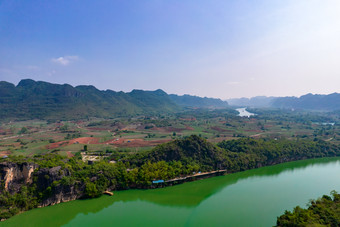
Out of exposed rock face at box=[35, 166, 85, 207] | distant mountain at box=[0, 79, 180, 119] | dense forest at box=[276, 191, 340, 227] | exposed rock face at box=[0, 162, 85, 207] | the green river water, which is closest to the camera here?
dense forest at box=[276, 191, 340, 227]

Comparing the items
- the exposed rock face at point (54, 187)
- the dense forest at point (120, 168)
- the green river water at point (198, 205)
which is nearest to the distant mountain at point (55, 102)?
Answer: the dense forest at point (120, 168)

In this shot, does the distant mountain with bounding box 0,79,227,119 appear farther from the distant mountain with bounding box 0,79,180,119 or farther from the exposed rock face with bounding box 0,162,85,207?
the exposed rock face with bounding box 0,162,85,207

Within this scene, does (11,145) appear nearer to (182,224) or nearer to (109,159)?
(109,159)

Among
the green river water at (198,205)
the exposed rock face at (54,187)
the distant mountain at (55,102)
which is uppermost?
the distant mountain at (55,102)

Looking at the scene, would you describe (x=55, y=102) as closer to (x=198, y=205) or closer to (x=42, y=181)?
(x=42, y=181)

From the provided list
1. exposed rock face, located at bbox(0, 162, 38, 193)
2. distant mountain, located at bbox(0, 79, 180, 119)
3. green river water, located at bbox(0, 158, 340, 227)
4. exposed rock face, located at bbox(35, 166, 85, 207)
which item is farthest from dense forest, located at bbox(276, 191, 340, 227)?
distant mountain, located at bbox(0, 79, 180, 119)

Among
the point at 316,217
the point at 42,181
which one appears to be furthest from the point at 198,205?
the point at 42,181

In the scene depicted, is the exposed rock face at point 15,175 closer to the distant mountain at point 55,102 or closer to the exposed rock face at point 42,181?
the exposed rock face at point 42,181

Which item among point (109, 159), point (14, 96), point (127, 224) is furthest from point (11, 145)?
point (14, 96)
